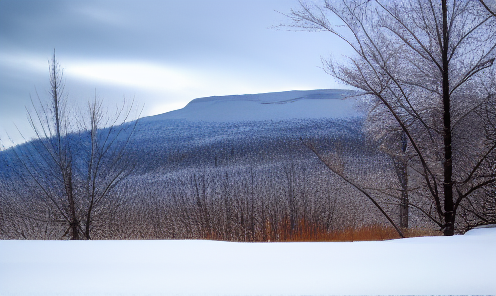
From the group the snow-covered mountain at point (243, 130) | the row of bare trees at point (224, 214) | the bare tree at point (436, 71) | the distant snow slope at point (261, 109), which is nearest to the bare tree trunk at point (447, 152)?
the bare tree at point (436, 71)

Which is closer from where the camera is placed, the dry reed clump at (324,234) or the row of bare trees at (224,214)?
the dry reed clump at (324,234)

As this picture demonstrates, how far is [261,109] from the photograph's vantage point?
62.3 feet

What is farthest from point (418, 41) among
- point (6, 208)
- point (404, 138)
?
point (6, 208)

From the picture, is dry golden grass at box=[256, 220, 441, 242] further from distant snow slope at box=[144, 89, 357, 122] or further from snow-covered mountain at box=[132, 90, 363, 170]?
distant snow slope at box=[144, 89, 357, 122]

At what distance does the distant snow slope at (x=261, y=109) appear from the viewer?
1527 centimetres

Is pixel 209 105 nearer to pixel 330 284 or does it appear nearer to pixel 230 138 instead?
pixel 230 138

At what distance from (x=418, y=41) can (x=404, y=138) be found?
1605 millimetres

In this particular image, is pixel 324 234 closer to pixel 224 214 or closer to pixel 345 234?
pixel 345 234

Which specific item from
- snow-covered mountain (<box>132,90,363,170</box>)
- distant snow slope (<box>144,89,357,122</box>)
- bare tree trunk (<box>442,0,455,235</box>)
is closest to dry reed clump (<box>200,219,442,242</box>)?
bare tree trunk (<box>442,0,455,235</box>)

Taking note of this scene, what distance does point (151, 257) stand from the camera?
1462 mm

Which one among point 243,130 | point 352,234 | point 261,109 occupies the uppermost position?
point 261,109

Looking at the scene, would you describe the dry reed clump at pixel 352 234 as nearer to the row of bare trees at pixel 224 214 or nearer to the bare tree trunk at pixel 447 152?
the row of bare trees at pixel 224 214

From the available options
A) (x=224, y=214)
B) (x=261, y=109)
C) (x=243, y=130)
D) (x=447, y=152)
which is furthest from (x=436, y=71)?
(x=261, y=109)

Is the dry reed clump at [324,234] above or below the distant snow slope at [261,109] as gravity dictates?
below
